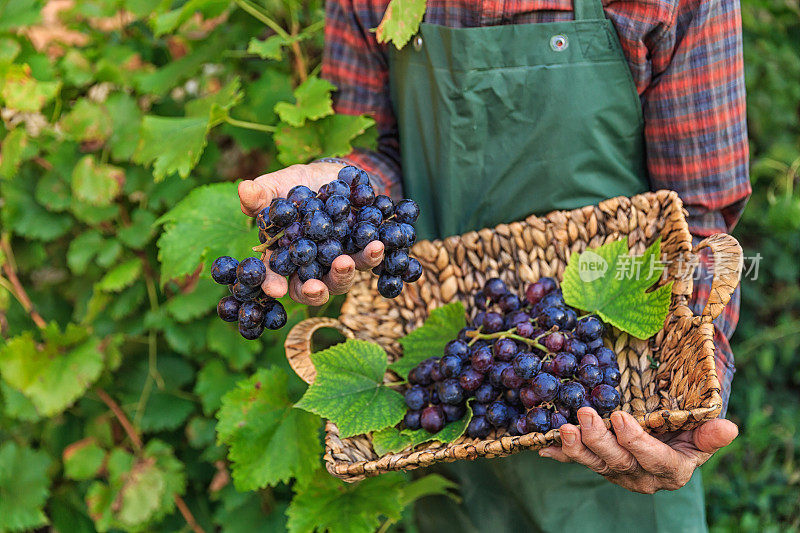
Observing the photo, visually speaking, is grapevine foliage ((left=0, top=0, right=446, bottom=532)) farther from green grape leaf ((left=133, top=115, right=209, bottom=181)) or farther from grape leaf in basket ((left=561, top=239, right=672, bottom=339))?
grape leaf in basket ((left=561, top=239, right=672, bottom=339))

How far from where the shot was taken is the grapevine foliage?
161cm

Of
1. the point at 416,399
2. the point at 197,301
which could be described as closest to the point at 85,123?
the point at 197,301

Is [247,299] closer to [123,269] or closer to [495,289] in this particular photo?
[495,289]

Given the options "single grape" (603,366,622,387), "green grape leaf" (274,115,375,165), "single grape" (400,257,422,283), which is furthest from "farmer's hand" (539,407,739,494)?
"green grape leaf" (274,115,375,165)

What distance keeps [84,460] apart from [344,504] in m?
0.88

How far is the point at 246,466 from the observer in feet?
4.11

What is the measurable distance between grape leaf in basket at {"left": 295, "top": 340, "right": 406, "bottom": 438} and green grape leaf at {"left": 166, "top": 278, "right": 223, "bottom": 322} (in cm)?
63

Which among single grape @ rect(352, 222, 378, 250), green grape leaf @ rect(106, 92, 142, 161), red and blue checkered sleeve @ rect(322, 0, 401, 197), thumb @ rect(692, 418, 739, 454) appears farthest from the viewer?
green grape leaf @ rect(106, 92, 142, 161)

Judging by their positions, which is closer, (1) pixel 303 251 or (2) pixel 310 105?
(1) pixel 303 251

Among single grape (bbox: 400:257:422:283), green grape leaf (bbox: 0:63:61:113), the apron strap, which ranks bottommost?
single grape (bbox: 400:257:422:283)

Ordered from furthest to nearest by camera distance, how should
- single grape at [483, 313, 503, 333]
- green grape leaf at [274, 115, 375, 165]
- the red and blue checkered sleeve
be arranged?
green grape leaf at [274, 115, 375, 165], the red and blue checkered sleeve, single grape at [483, 313, 503, 333]

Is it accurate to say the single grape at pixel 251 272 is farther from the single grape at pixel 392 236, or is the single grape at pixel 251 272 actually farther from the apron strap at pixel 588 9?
the apron strap at pixel 588 9

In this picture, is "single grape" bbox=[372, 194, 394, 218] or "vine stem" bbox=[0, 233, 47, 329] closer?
"single grape" bbox=[372, 194, 394, 218]

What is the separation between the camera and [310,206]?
0.93m
